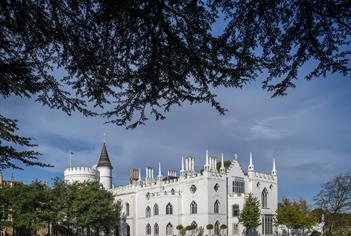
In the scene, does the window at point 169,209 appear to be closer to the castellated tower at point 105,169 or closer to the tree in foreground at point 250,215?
the tree in foreground at point 250,215

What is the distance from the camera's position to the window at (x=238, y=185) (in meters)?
52.2

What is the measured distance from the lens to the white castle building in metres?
49.2

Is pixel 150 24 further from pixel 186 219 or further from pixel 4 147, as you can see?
pixel 186 219

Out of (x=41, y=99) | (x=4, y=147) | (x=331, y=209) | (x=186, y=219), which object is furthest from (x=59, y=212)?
(x=41, y=99)

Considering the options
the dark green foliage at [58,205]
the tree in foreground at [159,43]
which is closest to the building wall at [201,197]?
the dark green foliage at [58,205]

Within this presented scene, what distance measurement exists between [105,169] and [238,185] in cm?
2209

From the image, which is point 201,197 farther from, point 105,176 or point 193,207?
point 105,176

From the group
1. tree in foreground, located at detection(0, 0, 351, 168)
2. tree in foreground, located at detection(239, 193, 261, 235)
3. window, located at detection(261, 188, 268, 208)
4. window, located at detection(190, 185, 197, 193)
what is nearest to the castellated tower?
window, located at detection(190, 185, 197, 193)

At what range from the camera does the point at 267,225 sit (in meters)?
51.9

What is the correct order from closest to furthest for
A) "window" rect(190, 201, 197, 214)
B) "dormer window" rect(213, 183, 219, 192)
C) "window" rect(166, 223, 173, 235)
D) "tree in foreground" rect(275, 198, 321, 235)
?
"tree in foreground" rect(275, 198, 321, 235) → "dormer window" rect(213, 183, 219, 192) → "window" rect(190, 201, 197, 214) → "window" rect(166, 223, 173, 235)

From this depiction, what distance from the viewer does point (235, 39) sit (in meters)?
5.46

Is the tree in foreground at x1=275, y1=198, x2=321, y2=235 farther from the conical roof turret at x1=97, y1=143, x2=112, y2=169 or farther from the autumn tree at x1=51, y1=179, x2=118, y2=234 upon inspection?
the conical roof turret at x1=97, y1=143, x2=112, y2=169

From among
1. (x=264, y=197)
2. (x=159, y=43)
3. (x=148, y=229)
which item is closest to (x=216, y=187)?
(x=264, y=197)

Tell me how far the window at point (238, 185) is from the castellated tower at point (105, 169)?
70.1 feet
